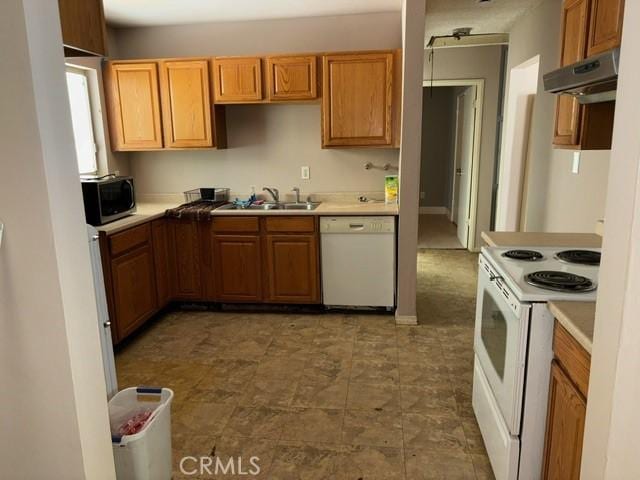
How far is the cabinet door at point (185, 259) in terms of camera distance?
3.75 m

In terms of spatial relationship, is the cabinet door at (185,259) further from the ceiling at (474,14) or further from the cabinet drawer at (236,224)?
the ceiling at (474,14)

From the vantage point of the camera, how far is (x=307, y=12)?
3732 mm

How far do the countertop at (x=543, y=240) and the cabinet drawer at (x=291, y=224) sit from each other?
1461mm

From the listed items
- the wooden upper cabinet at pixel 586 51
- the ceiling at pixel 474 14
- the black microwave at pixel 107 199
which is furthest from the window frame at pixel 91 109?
the wooden upper cabinet at pixel 586 51

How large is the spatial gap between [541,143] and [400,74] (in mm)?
1295

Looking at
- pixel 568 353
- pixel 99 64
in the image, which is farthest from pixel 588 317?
pixel 99 64

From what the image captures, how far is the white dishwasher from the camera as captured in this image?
3.52m

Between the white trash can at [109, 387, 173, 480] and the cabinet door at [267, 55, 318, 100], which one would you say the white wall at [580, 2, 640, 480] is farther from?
the cabinet door at [267, 55, 318, 100]

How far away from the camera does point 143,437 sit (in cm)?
154

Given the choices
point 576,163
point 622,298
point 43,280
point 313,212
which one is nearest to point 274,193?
point 313,212

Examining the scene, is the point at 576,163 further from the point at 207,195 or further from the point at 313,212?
the point at 207,195

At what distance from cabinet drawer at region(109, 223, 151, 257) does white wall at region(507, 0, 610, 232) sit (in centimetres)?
302

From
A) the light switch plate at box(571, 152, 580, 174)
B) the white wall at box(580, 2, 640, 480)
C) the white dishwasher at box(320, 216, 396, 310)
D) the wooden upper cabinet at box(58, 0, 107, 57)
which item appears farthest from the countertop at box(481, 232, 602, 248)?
the wooden upper cabinet at box(58, 0, 107, 57)

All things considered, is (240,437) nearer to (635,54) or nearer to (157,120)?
(635,54)
